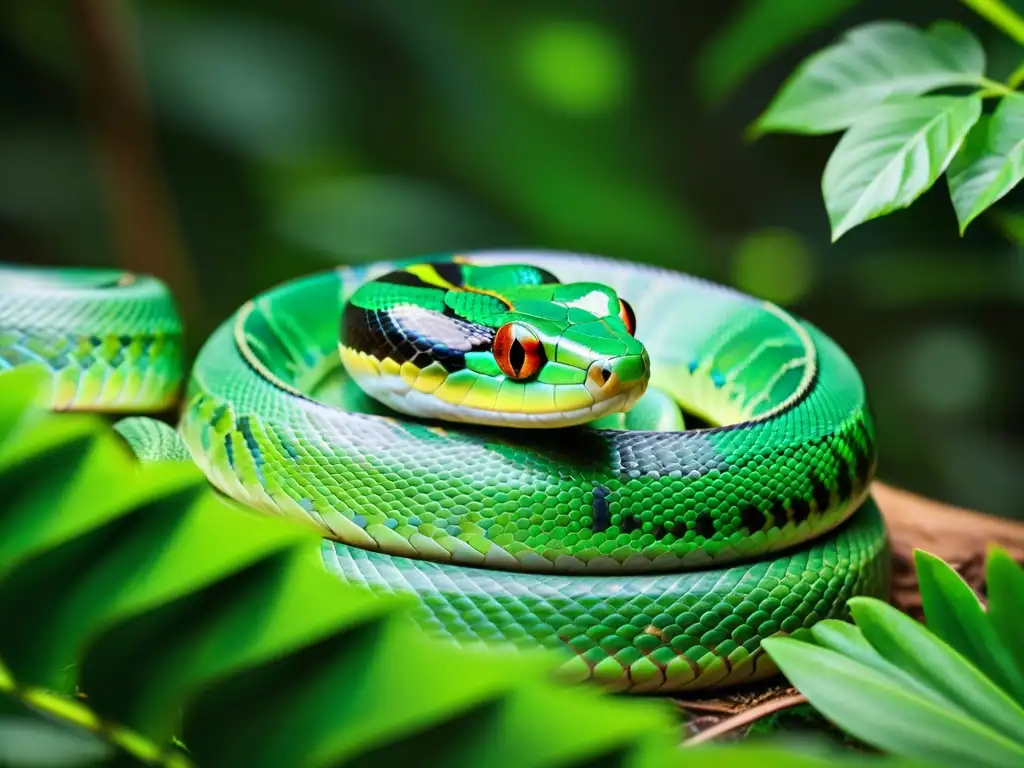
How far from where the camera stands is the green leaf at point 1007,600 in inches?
45.1

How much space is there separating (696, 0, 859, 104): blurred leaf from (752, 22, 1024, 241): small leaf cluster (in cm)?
122

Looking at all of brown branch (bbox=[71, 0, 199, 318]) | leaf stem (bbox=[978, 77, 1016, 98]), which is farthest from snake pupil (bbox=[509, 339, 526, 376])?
brown branch (bbox=[71, 0, 199, 318])

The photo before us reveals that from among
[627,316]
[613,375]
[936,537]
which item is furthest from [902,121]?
[936,537]

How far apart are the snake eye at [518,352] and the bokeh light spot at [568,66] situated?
10.7 feet

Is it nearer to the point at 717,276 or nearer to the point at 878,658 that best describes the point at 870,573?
the point at 878,658

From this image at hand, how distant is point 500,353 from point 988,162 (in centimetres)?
98

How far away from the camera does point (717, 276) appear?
4.64m

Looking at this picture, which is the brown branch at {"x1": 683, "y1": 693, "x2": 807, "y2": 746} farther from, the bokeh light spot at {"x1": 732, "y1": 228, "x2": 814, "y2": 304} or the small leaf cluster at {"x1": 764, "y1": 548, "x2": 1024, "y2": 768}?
the bokeh light spot at {"x1": 732, "y1": 228, "x2": 814, "y2": 304}

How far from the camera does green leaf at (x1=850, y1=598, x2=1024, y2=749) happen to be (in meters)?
1.09

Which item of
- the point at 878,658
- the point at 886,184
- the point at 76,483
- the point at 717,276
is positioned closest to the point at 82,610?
the point at 76,483

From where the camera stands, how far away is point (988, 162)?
1708 mm

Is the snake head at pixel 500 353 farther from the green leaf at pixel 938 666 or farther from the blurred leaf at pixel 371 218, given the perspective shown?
the blurred leaf at pixel 371 218

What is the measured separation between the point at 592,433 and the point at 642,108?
3.56m

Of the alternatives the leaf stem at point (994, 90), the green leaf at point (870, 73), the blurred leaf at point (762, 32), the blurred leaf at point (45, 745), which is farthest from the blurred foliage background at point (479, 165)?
the blurred leaf at point (45, 745)
